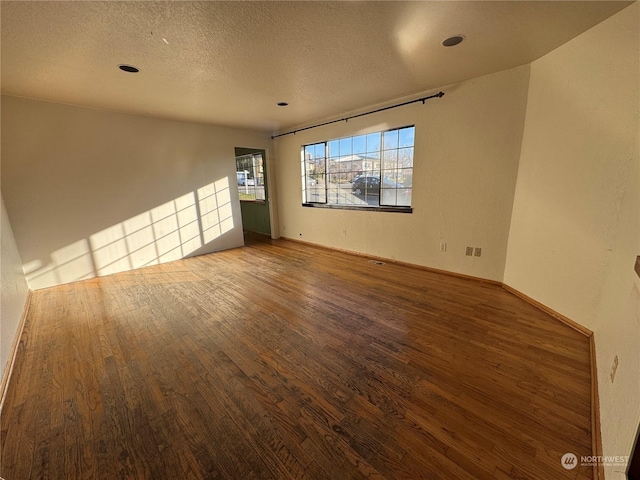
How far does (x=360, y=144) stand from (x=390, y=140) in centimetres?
56

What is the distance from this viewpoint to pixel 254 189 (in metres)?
6.36

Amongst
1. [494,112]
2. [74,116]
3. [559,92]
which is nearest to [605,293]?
[559,92]

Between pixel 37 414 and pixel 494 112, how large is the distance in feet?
14.6

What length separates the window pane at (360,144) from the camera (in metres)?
4.06

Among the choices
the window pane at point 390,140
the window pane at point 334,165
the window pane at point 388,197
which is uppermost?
the window pane at point 390,140

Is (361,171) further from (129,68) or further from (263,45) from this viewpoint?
(129,68)

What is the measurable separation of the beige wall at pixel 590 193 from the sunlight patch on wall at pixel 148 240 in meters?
4.68

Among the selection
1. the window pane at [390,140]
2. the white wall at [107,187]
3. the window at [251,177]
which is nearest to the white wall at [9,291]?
the white wall at [107,187]

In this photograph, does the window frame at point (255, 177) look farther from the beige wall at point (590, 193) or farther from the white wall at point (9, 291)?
the beige wall at point (590, 193)

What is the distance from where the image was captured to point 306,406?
145 cm

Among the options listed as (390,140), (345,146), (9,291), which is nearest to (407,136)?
(390,140)

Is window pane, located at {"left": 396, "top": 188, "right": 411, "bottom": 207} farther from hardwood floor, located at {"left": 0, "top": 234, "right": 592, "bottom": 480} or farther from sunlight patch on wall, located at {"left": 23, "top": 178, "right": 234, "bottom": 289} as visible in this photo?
sunlight patch on wall, located at {"left": 23, "top": 178, "right": 234, "bottom": 289}

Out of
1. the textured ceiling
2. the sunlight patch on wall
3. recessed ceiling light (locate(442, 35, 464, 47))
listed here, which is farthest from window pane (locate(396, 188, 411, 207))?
the sunlight patch on wall

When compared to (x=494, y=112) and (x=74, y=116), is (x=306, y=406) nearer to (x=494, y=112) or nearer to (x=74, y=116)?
(x=494, y=112)
